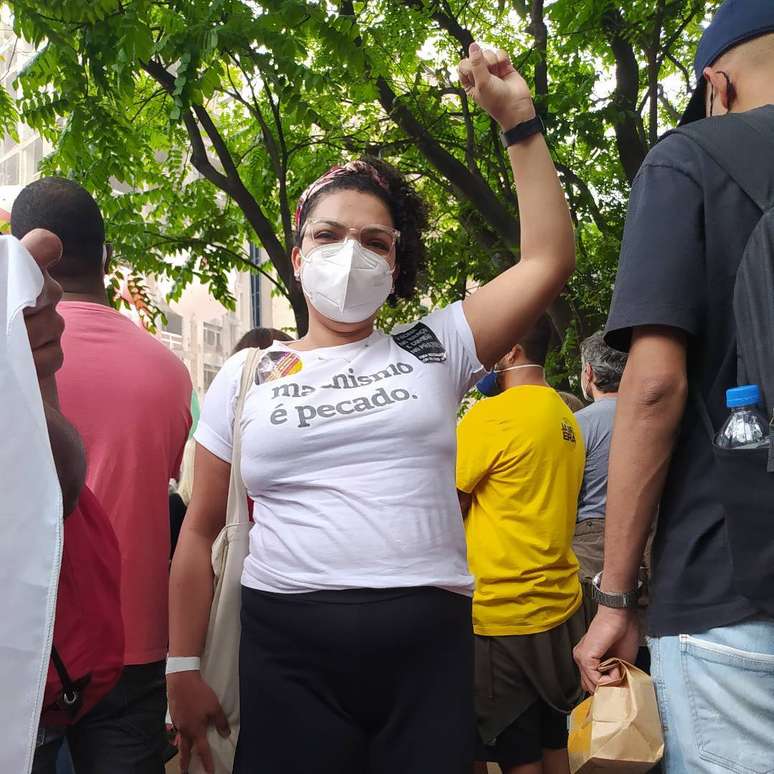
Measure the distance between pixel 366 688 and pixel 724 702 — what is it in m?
0.74

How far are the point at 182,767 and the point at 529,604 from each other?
5.39ft

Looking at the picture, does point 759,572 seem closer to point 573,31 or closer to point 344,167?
point 344,167

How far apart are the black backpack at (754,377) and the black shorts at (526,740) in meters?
2.24

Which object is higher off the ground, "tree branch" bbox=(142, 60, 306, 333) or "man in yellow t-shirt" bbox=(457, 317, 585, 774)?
"tree branch" bbox=(142, 60, 306, 333)

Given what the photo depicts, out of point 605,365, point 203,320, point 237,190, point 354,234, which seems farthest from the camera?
point 203,320

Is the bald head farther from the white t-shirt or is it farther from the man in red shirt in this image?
the white t-shirt

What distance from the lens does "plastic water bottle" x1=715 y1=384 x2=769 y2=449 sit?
150cm

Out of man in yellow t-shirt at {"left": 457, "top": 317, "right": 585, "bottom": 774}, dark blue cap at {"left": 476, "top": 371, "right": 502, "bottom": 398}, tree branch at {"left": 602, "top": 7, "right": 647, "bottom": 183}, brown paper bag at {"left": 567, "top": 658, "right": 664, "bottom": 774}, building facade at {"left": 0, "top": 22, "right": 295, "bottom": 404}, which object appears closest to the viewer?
brown paper bag at {"left": 567, "top": 658, "right": 664, "bottom": 774}

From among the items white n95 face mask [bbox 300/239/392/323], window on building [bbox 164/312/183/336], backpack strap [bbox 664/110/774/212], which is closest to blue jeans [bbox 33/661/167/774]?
white n95 face mask [bbox 300/239/392/323]

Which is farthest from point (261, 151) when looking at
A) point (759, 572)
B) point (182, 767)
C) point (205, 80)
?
point (759, 572)

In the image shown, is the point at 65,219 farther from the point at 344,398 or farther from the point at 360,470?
the point at 360,470

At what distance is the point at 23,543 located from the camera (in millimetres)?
1304

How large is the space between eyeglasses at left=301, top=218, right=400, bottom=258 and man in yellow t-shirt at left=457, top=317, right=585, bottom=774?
1407 millimetres

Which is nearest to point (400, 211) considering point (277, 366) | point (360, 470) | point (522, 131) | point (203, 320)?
point (522, 131)
